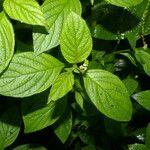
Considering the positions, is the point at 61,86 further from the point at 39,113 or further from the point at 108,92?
the point at 39,113

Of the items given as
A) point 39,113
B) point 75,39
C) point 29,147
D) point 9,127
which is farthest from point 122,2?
point 29,147

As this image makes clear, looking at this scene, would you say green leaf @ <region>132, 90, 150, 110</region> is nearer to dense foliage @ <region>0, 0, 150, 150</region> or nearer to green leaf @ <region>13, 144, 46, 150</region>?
dense foliage @ <region>0, 0, 150, 150</region>

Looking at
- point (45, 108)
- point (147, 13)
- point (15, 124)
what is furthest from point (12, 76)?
point (147, 13)

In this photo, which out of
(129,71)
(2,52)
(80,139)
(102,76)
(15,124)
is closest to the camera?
(2,52)

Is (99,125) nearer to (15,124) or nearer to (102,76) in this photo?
(15,124)

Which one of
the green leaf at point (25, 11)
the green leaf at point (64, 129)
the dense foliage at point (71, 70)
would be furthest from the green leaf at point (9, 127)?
the green leaf at point (25, 11)
